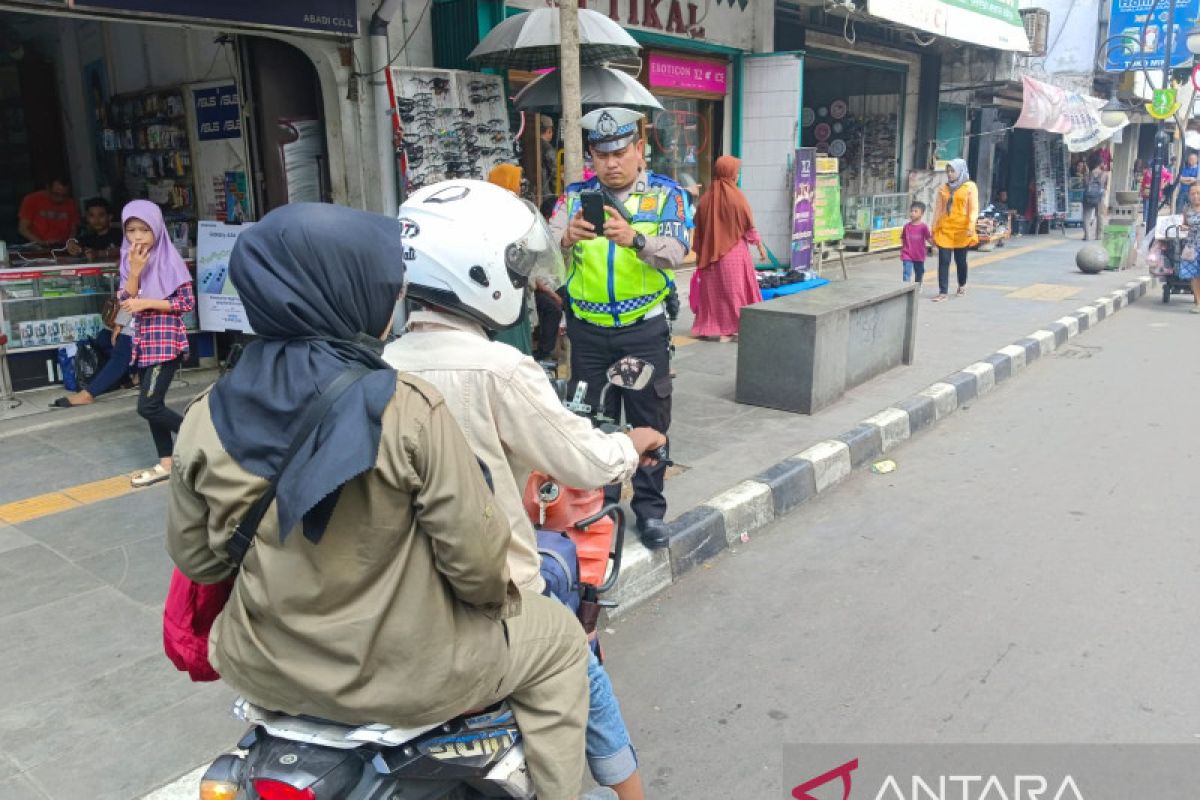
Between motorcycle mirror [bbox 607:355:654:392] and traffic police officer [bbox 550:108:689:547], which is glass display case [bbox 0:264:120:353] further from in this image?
motorcycle mirror [bbox 607:355:654:392]

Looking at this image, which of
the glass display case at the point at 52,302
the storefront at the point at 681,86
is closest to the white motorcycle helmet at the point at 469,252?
the glass display case at the point at 52,302

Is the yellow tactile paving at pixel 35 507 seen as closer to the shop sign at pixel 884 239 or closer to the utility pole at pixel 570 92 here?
the utility pole at pixel 570 92

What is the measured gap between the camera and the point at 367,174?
7129 millimetres

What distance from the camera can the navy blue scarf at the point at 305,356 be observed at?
1.41m

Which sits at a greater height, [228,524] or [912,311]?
[228,524]

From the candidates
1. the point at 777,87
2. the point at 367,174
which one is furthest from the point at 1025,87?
the point at 367,174

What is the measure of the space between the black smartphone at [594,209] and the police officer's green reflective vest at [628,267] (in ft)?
0.90

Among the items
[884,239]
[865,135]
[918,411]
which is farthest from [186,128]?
[865,135]

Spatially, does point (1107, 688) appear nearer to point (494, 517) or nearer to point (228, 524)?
point (494, 517)

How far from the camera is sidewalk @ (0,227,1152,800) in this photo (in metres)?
2.75

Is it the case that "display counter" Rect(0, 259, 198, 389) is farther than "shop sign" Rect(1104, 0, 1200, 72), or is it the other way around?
"shop sign" Rect(1104, 0, 1200, 72)

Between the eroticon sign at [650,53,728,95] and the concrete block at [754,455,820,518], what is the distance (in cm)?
631

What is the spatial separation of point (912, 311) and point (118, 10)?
6088mm

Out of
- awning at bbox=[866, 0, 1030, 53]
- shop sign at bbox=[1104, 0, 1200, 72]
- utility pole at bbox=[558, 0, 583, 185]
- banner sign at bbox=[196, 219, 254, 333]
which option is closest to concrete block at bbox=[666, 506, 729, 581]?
utility pole at bbox=[558, 0, 583, 185]
